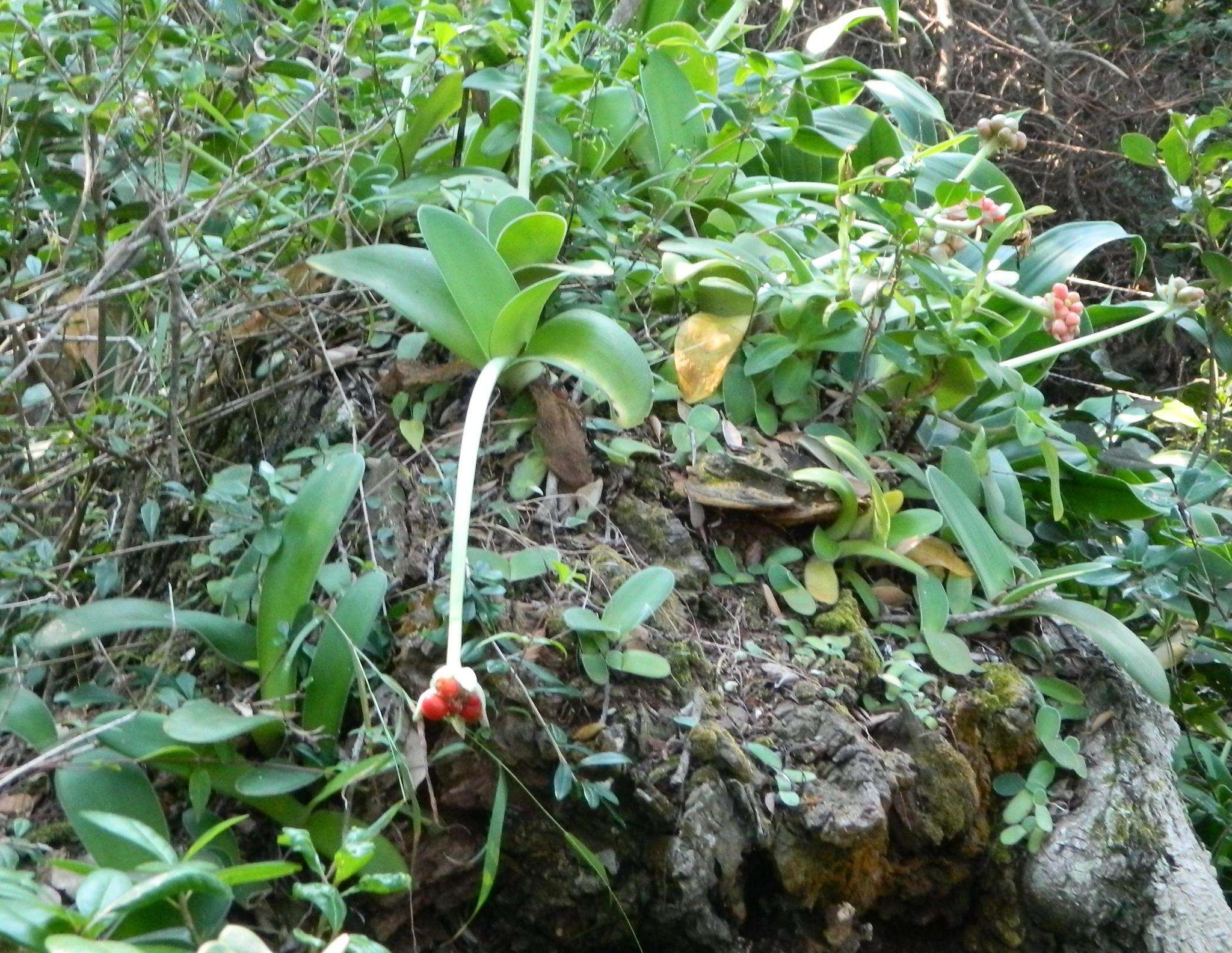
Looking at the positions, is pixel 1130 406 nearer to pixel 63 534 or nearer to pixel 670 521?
pixel 670 521

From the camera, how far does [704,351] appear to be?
5.99 ft

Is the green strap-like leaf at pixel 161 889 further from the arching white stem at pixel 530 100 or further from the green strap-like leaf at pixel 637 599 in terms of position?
the arching white stem at pixel 530 100

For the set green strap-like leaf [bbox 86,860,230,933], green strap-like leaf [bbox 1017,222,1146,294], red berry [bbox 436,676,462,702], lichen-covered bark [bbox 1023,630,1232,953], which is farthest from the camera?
green strap-like leaf [bbox 1017,222,1146,294]

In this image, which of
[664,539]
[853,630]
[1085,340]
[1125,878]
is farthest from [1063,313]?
[1125,878]

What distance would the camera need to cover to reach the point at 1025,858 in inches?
58.7

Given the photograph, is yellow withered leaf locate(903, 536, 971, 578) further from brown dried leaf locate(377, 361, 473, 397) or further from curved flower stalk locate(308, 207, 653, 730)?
brown dried leaf locate(377, 361, 473, 397)

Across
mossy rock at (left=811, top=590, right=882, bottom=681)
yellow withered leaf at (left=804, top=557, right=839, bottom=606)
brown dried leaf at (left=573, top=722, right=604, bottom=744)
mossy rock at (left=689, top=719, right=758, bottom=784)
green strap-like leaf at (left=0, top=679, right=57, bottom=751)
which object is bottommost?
mossy rock at (left=811, top=590, right=882, bottom=681)

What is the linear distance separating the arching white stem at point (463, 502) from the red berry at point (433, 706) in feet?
0.13

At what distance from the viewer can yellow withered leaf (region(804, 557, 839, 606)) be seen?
1.63m

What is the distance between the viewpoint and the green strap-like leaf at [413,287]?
1.63 metres

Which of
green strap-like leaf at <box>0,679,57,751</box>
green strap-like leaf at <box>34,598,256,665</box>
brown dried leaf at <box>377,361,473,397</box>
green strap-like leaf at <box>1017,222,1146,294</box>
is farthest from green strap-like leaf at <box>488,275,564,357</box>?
green strap-like leaf at <box>1017,222,1146,294</box>

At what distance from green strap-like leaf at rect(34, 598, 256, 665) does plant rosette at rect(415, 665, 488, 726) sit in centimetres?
37

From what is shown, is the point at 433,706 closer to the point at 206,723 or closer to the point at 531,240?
the point at 206,723

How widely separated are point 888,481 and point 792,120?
72 cm
